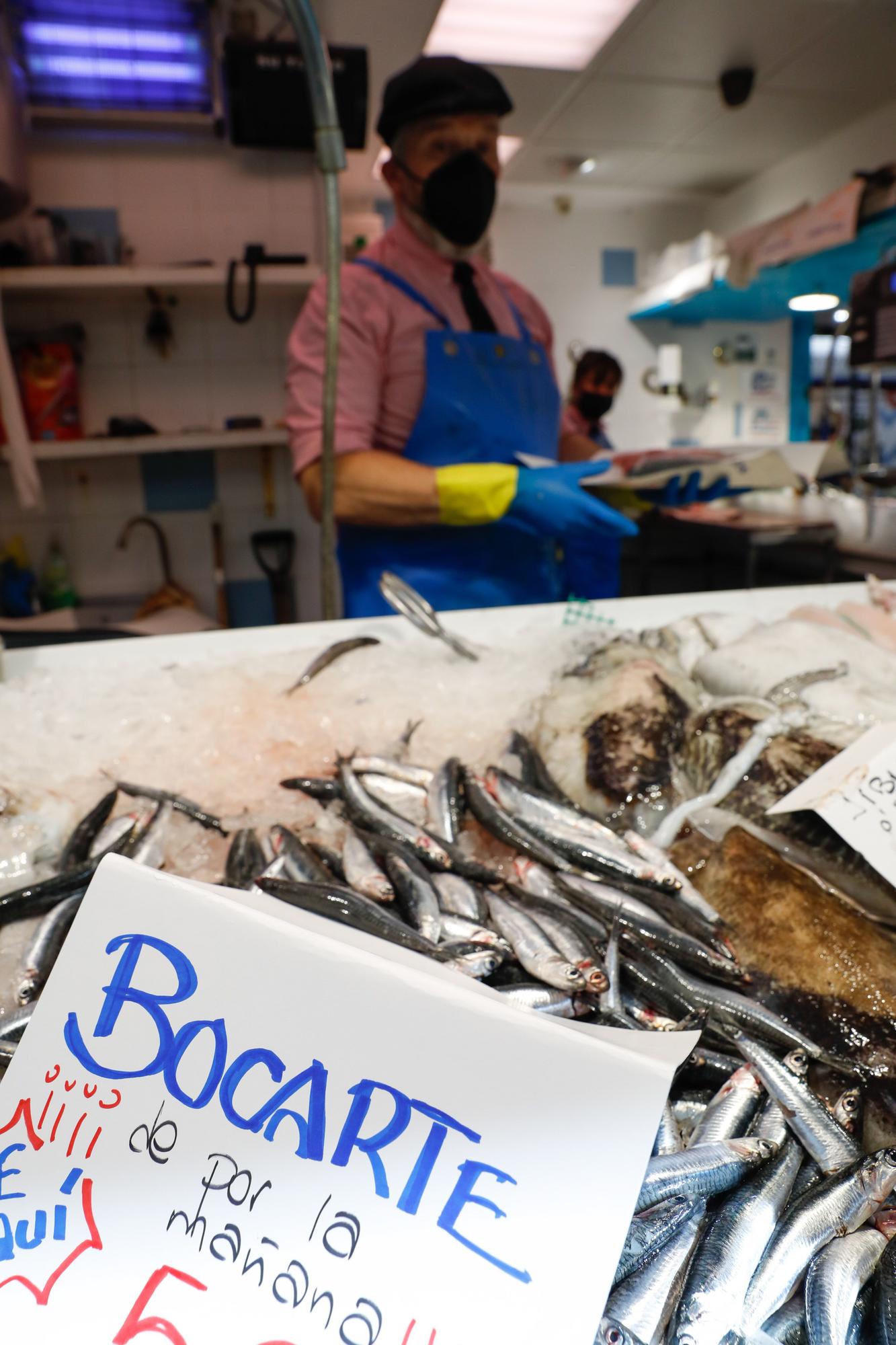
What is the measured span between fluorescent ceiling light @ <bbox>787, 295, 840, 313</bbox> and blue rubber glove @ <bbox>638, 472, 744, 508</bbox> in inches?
275

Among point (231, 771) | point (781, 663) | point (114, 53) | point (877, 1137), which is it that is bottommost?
point (877, 1137)

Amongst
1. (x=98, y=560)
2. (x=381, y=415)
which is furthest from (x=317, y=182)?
(x=381, y=415)

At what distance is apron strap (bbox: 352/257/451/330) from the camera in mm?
2357

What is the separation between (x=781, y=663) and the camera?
55.9 inches

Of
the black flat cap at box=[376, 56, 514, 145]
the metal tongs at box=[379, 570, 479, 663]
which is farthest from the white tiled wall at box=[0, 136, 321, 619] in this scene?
the metal tongs at box=[379, 570, 479, 663]

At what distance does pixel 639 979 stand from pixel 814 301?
342 inches

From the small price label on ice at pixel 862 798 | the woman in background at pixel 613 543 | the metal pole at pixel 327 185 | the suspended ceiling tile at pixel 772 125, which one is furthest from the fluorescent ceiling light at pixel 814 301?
the small price label on ice at pixel 862 798

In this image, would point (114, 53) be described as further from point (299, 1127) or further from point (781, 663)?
point (299, 1127)

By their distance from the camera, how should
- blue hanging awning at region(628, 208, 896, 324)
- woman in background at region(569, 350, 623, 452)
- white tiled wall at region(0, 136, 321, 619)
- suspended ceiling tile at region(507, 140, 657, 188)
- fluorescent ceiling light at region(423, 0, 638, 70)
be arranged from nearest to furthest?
white tiled wall at region(0, 136, 321, 619) < fluorescent ceiling light at region(423, 0, 638, 70) < blue hanging awning at region(628, 208, 896, 324) < woman in background at region(569, 350, 623, 452) < suspended ceiling tile at region(507, 140, 657, 188)

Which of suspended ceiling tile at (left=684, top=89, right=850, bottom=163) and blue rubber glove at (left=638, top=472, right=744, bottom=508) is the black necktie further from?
suspended ceiling tile at (left=684, top=89, right=850, bottom=163)

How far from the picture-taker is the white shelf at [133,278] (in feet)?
13.8

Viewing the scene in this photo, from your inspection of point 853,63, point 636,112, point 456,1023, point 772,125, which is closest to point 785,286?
point 772,125

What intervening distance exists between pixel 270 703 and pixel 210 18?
467cm

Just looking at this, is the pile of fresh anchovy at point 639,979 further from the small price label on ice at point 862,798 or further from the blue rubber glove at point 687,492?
the blue rubber glove at point 687,492
